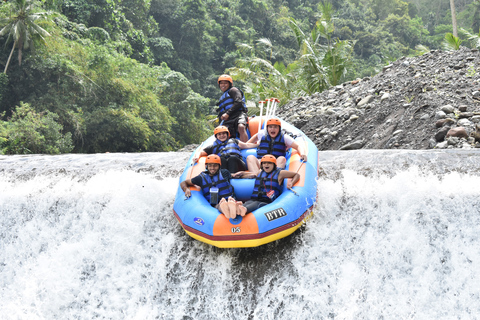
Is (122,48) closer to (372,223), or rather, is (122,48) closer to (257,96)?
(257,96)

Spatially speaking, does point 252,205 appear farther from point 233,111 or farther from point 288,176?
point 233,111

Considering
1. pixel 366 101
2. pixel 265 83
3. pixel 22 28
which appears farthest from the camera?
pixel 265 83

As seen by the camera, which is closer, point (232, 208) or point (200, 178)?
point (232, 208)

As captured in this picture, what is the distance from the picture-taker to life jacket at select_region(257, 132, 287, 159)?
17.0 feet

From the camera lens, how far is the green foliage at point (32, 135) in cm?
1243

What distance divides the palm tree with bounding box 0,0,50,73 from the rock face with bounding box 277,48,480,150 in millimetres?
9139

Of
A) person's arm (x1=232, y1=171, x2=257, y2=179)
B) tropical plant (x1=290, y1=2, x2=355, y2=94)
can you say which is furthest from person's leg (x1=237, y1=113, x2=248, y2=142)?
tropical plant (x1=290, y1=2, x2=355, y2=94)

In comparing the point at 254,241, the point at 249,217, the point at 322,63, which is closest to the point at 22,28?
the point at 322,63

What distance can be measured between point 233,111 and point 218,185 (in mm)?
2018

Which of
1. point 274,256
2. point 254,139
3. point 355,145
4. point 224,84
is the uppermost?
point 224,84

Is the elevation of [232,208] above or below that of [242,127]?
above

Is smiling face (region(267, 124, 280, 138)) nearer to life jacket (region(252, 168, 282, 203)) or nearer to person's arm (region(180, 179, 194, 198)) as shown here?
life jacket (region(252, 168, 282, 203))

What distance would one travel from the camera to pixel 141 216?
496 cm

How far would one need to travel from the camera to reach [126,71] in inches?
680
